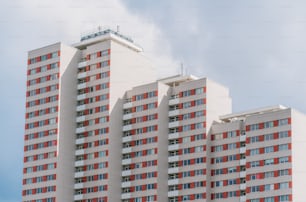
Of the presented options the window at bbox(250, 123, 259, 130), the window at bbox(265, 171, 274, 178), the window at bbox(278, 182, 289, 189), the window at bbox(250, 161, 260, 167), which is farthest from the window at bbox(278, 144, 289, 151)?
the window at bbox(278, 182, 289, 189)

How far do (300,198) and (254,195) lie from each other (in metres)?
10.1

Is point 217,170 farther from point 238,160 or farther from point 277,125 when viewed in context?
point 277,125

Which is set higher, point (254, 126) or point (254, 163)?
point (254, 126)

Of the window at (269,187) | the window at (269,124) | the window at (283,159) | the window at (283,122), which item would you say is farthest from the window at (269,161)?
the window at (283,122)

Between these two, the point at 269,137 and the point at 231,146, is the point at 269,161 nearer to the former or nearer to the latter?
the point at 269,137

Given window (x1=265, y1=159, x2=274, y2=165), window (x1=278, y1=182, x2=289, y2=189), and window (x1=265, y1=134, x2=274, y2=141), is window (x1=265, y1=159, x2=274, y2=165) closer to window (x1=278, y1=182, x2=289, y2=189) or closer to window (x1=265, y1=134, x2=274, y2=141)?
window (x1=265, y1=134, x2=274, y2=141)

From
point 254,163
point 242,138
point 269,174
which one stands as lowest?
point 269,174

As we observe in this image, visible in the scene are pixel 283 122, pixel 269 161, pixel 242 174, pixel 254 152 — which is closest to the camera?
pixel 283 122

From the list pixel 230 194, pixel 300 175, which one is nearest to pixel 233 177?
pixel 230 194

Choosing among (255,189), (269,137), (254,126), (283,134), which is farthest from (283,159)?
(254,126)

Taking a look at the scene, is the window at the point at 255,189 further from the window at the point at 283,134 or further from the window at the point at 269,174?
the window at the point at 283,134

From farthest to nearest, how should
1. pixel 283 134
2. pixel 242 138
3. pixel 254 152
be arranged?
pixel 242 138, pixel 254 152, pixel 283 134

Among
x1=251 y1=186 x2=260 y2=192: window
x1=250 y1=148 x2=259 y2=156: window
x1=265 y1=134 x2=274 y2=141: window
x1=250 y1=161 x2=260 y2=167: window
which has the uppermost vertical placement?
x1=265 y1=134 x2=274 y2=141: window

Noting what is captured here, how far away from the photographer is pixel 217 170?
198625 mm
